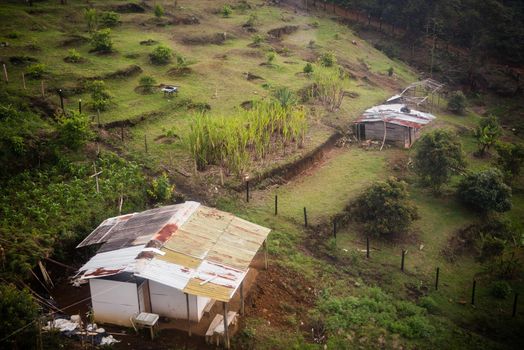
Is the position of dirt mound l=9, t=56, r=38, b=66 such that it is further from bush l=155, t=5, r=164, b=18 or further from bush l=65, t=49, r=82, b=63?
bush l=155, t=5, r=164, b=18

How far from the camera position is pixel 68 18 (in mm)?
34031

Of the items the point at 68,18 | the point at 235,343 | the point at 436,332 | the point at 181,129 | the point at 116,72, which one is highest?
the point at 68,18

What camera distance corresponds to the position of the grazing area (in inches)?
493

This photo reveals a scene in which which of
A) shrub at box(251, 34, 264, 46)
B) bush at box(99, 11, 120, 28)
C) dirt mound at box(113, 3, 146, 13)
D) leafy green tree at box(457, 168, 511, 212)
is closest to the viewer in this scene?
leafy green tree at box(457, 168, 511, 212)

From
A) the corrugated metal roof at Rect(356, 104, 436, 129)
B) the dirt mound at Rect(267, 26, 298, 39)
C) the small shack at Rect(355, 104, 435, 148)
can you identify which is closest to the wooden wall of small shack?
the small shack at Rect(355, 104, 435, 148)

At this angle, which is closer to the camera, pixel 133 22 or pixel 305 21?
pixel 133 22

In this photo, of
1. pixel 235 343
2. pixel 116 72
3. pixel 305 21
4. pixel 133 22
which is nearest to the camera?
pixel 235 343

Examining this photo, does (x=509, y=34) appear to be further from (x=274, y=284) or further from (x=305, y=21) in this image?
(x=274, y=284)

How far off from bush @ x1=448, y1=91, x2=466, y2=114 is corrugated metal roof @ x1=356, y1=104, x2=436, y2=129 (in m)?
6.29

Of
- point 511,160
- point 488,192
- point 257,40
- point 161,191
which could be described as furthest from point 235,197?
point 257,40

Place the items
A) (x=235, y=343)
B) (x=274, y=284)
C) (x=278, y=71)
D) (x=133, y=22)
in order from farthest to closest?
(x=133, y=22) < (x=278, y=71) < (x=274, y=284) < (x=235, y=343)

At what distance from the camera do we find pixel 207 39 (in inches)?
1389

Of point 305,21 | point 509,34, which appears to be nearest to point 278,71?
point 305,21

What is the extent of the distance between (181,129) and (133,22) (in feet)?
56.4
